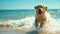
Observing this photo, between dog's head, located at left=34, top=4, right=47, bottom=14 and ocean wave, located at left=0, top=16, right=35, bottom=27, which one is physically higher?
dog's head, located at left=34, top=4, right=47, bottom=14

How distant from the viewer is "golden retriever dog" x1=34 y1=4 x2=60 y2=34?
7.73 ft

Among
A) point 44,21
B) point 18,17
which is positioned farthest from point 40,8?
point 18,17

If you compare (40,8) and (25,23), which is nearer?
(40,8)

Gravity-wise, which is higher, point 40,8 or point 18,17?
point 40,8

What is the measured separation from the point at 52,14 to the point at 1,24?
2.27 feet

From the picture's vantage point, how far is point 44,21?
7.93 feet

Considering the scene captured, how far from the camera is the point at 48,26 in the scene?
2477 millimetres

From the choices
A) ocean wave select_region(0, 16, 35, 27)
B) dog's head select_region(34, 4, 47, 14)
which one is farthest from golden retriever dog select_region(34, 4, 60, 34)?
ocean wave select_region(0, 16, 35, 27)

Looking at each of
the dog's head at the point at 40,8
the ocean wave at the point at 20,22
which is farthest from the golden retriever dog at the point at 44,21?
the ocean wave at the point at 20,22

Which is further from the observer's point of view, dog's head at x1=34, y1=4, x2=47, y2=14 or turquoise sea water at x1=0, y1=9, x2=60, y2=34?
turquoise sea water at x1=0, y1=9, x2=60, y2=34

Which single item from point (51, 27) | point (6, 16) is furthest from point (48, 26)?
point (6, 16)

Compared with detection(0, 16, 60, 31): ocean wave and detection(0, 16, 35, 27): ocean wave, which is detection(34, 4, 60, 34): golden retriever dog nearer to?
detection(0, 16, 60, 31): ocean wave

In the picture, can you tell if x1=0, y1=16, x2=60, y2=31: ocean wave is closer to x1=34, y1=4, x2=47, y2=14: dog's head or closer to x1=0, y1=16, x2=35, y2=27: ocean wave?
x1=0, y1=16, x2=35, y2=27: ocean wave

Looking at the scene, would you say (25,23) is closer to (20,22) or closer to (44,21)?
(20,22)
